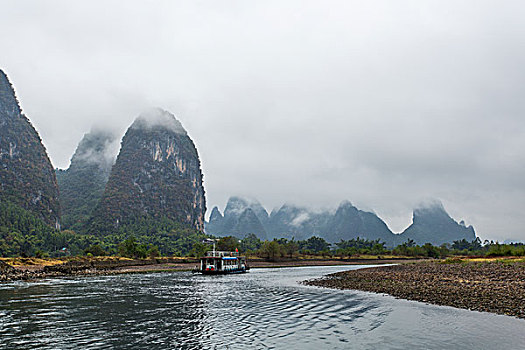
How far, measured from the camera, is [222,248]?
152000 millimetres

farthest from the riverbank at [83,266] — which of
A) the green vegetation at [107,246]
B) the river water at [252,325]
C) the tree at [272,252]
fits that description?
the river water at [252,325]

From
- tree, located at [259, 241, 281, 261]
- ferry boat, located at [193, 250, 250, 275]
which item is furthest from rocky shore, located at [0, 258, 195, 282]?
tree, located at [259, 241, 281, 261]

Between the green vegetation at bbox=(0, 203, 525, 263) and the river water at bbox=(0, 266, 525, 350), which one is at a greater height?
the green vegetation at bbox=(0, 203, 525, 263)

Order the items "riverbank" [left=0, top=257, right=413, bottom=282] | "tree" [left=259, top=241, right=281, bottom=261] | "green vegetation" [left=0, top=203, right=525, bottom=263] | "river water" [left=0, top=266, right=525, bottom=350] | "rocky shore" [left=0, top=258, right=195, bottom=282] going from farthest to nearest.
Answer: "tree" [left=259, top=241, right=281, bottom=261] < "green vegetation" [left=0, top=203, right=525, bottom=263] < "riverbank" [left=0, top=257, right=413, bottom=282] < "rocky shore" [left=0, top=258, right=195, bottom=282] < "river water" [left=0, top=266, right=525, bottom=350]

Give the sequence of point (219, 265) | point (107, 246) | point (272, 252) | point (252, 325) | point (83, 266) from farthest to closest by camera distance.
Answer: point (107, 246)
point (272, 252)
point (83, 266)
point (219, 265)
point (252, 325)

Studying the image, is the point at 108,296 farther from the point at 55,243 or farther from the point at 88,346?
the point at 55,243

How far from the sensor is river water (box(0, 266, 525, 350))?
18.6 metres

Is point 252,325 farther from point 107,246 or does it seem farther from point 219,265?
point 107,246

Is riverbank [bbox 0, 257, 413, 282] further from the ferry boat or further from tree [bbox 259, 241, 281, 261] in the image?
the ferry boat

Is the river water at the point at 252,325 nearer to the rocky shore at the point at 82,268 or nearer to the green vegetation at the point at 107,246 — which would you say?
the rocky shore at the point at 82,268

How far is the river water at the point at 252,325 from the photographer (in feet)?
61.1

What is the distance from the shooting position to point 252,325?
23375mm

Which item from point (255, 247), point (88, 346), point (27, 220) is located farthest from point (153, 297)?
point (255, 247)

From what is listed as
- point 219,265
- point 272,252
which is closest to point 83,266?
point 219,265
